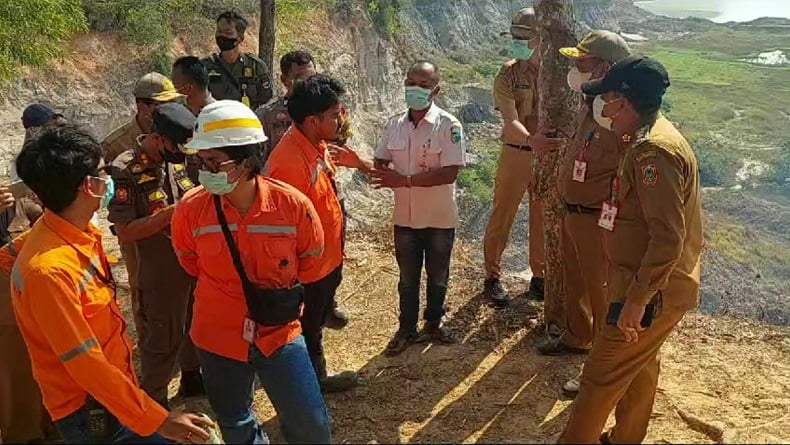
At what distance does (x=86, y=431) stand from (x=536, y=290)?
3.92 metres

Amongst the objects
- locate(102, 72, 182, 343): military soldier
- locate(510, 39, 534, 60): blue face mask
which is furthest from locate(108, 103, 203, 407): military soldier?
locate(510, 39, 534, 60): blue face mask

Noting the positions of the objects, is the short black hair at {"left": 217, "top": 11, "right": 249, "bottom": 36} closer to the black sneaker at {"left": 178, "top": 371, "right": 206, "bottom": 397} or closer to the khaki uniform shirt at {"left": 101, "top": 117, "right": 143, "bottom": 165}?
the khaki uniform shirt at {"left": 101, "top": 117, "right": 143, "bottom": 165}

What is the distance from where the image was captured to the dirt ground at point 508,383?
4.11 meters

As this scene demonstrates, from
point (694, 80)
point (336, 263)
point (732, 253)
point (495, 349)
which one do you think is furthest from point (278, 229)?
point (694, 80)

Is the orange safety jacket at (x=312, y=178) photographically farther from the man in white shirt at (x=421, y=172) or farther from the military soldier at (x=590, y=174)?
the military soldier at (x=590, y=174)

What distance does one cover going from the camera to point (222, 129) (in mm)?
2846

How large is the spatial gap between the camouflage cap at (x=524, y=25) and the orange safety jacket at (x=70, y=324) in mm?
3660

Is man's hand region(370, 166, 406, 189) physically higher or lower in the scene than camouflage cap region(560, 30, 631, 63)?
lower

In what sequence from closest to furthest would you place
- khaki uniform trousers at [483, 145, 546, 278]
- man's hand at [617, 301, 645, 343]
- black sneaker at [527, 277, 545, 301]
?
man's hand at [617, 301, 645, 343] < khaki uniform trousers at [483, 145, 546, 278] < black sneaker at [527, 277, 545, 301]

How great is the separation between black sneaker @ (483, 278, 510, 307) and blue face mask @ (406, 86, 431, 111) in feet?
6.16

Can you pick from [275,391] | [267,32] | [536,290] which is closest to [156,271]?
[275,391]

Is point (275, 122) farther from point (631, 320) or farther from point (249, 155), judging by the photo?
point (631, 320)

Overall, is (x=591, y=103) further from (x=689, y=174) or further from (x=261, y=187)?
(x=261, y=187)

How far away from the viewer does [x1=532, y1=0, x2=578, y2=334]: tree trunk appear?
16.0 ft
